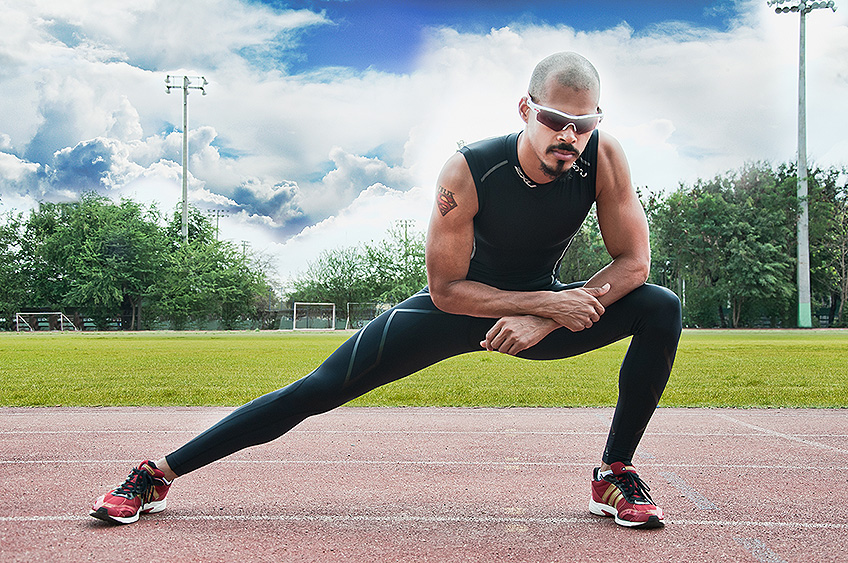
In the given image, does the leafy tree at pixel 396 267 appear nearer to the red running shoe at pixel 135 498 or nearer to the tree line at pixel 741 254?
the tree line at pixel 741 254

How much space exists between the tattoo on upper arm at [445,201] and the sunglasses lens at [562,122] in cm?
49

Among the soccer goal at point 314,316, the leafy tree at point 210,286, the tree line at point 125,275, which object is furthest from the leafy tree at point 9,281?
the soccer goal at point 314,316

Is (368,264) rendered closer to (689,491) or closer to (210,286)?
(210,286)

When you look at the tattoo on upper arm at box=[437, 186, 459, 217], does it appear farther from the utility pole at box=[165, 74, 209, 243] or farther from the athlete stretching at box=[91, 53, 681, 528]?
the utility pole at box=[165, 74, 209, 243]

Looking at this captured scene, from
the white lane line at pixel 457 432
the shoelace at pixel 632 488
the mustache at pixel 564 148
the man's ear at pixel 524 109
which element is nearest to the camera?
the mustache at pixel 564 148

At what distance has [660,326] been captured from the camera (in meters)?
3.15

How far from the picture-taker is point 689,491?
399cm

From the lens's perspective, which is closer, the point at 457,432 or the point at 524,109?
the point at 524,109

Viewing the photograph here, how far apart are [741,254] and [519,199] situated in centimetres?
4213

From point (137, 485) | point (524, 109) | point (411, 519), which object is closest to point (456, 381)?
point (411, 519)

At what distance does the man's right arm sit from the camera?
10.2 ft

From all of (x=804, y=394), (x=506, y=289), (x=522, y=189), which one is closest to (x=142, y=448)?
(x=506, y=289)

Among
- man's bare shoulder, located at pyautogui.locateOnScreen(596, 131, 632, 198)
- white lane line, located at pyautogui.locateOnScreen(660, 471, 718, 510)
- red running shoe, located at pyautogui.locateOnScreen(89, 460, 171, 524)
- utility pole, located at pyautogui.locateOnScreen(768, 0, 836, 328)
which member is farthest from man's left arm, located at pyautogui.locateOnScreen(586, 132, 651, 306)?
utility pole, located at pyautogui.locateOnScreen(768, 0, 836, 328)

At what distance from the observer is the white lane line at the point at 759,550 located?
283 cm
